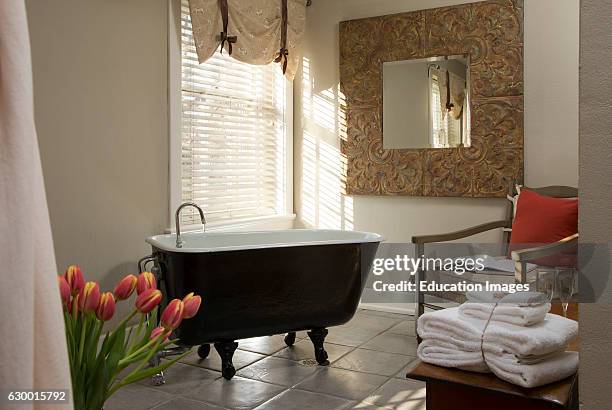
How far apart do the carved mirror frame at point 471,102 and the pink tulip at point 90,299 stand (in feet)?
12.1

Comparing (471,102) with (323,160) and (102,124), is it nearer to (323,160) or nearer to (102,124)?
(323,160)

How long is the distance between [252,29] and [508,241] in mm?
2370

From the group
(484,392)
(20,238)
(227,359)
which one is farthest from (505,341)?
(227,359)

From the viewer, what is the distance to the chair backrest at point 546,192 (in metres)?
3.80

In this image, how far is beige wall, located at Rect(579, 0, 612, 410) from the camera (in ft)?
3.13

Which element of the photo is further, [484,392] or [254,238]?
[254,238]

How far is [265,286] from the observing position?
10.3 feet

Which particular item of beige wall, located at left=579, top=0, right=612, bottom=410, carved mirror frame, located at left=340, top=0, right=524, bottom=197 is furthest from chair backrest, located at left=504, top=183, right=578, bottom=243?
beige wall, located at left=579, top=0, right=612, bottom=410

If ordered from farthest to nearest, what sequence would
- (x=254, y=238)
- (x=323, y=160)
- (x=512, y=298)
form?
1. (x=323, y=160)
2. (x=254, y=238)
3. (x=512, y=298)

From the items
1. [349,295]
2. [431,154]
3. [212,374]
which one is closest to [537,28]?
[431,154]

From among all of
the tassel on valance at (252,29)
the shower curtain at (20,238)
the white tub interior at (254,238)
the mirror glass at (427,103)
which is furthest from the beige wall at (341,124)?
the shower curtain at (20,238)

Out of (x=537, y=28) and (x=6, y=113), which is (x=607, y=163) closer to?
(x=6, y=113)

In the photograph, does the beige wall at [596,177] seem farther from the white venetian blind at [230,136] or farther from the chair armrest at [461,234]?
the white venetian blind at [230,136]

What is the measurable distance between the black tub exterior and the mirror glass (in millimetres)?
1316
